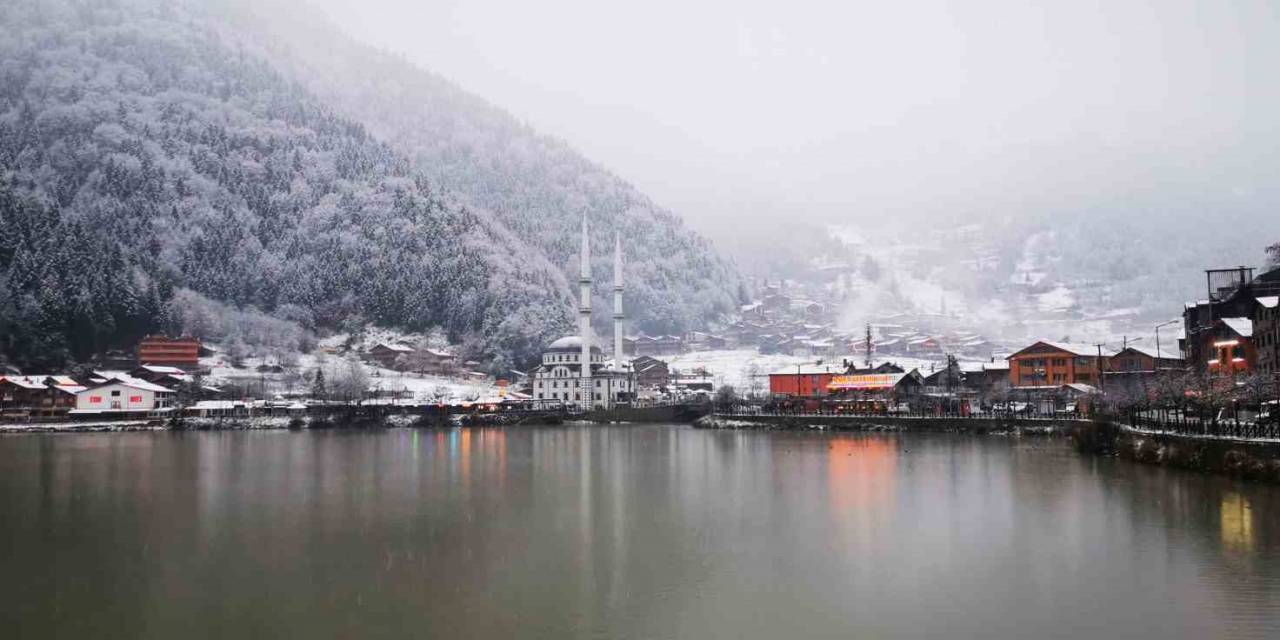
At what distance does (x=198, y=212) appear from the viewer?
376 ft

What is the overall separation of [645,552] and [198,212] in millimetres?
110713

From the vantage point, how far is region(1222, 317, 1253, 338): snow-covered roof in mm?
40781

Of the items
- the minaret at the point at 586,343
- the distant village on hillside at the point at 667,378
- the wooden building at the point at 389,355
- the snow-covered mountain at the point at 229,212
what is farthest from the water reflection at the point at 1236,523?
the snow-covered mountain at the point at 229,212

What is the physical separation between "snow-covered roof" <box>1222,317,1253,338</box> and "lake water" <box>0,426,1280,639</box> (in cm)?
1273

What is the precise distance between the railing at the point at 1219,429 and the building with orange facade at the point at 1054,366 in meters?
29.6

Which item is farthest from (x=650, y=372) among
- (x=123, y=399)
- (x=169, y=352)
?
(x=123, y=399)

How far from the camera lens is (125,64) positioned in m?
128

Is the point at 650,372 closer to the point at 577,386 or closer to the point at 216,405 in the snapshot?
the point at 577,386

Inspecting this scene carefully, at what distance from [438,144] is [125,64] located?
46.2 meters

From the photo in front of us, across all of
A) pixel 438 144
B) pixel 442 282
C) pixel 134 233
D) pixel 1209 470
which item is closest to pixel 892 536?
pixel 1209 470

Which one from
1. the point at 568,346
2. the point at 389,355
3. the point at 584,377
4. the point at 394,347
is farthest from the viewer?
the point at 568,346

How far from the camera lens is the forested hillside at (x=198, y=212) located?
331 ft

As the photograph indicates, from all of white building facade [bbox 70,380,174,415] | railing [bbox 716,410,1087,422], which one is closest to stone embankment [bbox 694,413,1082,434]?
railing [bbox 716,410,1087,422]

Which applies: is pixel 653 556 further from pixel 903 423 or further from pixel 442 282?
pixel 442 282
